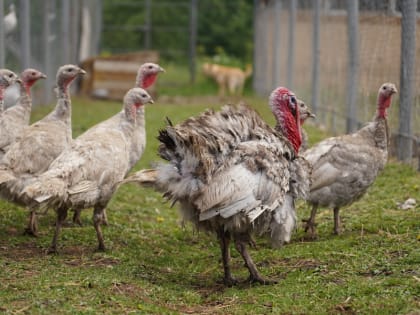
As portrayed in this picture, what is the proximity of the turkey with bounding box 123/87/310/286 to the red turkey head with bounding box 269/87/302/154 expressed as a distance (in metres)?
0.17

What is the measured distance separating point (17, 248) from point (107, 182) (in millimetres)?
961

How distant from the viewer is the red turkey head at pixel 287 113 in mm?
6887

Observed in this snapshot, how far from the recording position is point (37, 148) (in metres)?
7.62

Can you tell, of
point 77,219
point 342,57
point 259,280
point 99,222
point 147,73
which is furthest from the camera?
point 342,57

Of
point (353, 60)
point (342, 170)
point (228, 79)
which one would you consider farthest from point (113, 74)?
point (342, 170)

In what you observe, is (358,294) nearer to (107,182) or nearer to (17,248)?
(107,182)

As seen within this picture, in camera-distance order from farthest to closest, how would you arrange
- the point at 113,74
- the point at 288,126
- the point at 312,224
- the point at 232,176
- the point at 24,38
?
the point at 113,74 → the point at 24,38 → the point at 312,224 → the point at 288,126 → the point at 232,176

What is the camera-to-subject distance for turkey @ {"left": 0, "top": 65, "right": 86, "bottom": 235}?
732 centimetres

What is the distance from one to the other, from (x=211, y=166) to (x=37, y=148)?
6.78ft

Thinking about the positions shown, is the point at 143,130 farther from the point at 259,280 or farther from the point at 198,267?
the point at 259,280

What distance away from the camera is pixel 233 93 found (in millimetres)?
25922

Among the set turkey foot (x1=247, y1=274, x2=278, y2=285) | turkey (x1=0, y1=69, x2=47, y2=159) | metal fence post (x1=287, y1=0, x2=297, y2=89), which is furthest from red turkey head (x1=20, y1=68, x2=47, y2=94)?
metal fence post (x1=287, y1=0, x2=297, y2=89)

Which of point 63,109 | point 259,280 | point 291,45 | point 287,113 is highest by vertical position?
point 291,45

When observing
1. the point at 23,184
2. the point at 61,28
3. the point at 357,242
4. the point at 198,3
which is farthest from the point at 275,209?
the point at 198,3
